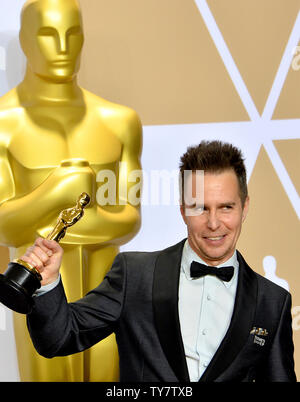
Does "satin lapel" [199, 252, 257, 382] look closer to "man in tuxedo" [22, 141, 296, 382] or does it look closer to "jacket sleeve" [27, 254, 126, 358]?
"man in tuxedo" [22, 141, 296, 382]

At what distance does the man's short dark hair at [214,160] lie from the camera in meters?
1.82

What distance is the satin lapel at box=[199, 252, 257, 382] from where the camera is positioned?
5.67 feet

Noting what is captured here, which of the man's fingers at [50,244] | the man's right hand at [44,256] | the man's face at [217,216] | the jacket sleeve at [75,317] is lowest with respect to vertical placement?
the jacket sleeve at [75,317]

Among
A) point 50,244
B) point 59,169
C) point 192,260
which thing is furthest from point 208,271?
point 59,169

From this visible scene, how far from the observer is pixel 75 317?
5.81 feet

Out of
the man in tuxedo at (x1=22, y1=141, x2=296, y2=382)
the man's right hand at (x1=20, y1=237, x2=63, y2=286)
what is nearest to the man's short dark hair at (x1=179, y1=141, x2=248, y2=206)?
the man in tuxedo at (x1=22, y1=141, x2=296, y2=382)

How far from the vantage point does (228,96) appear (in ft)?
11.8

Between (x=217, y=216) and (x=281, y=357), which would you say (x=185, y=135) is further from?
(x=281, y=357)

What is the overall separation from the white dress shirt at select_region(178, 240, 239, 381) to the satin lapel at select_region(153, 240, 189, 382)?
0.05m

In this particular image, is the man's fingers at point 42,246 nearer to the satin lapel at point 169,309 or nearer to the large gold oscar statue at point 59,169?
the satin lapel at point 169,309

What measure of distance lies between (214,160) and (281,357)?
0.51m

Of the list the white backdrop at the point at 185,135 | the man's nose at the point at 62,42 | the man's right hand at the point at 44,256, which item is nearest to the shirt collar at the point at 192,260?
the man's right hand at the point at 44,256
